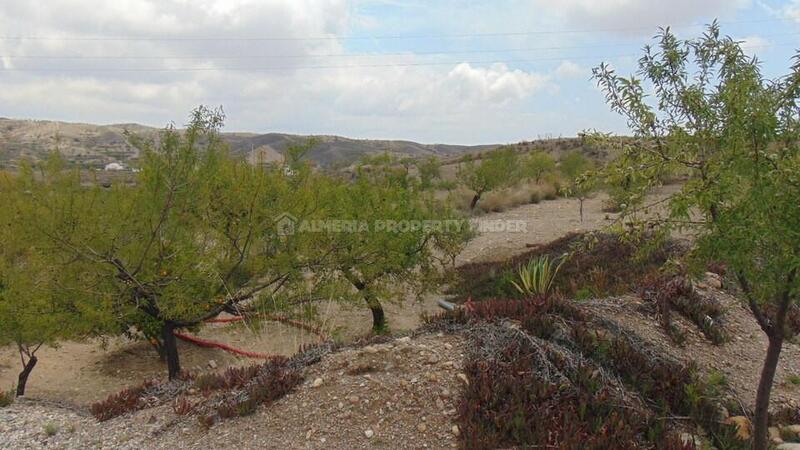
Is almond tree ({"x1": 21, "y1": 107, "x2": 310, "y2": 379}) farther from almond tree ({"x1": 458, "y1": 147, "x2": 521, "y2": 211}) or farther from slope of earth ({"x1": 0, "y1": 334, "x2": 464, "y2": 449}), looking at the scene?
almond tree ({"x1": 458, "y1": 147, "x2": 521, "y2": 211})

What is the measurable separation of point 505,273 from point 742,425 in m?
7.57

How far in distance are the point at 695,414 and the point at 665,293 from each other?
2790mm

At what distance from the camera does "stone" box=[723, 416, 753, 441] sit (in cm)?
476

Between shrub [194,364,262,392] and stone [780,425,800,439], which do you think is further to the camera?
shrub [194,364,262,392]

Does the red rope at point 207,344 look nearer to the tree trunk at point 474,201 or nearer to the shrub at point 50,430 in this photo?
the shrub at point 50,430

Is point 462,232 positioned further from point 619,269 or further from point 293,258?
point 293,258

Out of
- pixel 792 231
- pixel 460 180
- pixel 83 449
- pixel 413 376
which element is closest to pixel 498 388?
pixel 413 376

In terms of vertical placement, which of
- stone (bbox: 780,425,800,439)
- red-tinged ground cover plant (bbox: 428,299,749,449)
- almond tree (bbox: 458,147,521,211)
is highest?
almond tree (bbox: 458,147,521,211)

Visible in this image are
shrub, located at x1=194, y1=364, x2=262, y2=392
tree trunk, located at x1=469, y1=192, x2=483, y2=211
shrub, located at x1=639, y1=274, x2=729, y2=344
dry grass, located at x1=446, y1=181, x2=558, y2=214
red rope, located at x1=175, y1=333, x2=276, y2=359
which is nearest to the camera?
shrub, located at x1=194, y1=364, x2=262, y2=392

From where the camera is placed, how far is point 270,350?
10.1m

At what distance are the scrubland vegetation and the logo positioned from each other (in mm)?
24

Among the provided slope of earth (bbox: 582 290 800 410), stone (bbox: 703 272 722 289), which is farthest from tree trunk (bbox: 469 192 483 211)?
slope of earth (bbox: 582 290 800 410)

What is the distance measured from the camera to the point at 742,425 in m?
4.91

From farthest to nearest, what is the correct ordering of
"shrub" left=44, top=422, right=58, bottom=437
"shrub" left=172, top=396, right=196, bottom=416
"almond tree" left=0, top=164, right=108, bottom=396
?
"almond tree" left=0, top=164, right=108, bottom=396
"shrub" left=172, top=396, right=196, bottom=416
"shrub" left=44, top=422, right=58, bottom=437
